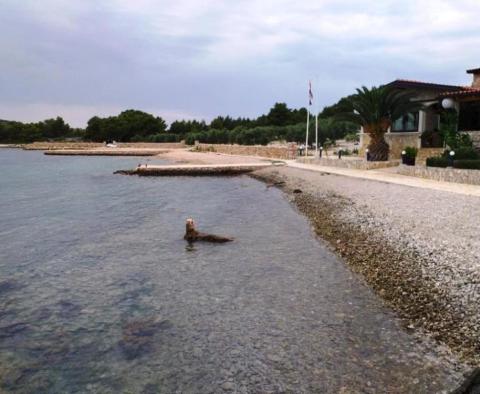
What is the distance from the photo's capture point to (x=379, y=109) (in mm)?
28672

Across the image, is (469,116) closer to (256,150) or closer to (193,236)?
(193,236)

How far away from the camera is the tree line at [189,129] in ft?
215

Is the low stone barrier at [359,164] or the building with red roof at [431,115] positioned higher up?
the building with red roof at [431,115]

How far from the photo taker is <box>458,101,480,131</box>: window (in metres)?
26.2

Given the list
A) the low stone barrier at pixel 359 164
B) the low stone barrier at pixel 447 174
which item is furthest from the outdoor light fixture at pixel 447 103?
the low stone barrier at pixel 359 164

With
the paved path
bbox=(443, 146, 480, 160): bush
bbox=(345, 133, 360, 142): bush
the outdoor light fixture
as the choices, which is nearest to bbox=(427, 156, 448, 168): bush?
bbox=(443, 146, 480, 160): bush

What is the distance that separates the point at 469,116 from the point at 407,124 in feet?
18.1

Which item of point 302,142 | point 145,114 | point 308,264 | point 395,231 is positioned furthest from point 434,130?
point 145,114

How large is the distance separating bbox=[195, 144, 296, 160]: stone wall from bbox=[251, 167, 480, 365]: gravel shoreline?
91.9 feet

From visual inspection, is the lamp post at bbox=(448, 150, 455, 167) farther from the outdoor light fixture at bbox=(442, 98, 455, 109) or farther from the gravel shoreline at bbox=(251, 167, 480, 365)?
the outdoor light fixture at bbox=(442, 98, 455, 109)

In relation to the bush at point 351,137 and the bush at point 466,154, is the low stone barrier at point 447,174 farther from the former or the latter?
the bush at point 351,137

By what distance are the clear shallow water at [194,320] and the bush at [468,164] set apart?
10.4 metres

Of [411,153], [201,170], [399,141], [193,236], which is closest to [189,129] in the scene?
[201,170]

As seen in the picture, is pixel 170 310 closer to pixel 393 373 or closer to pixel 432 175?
pixel 393 373
